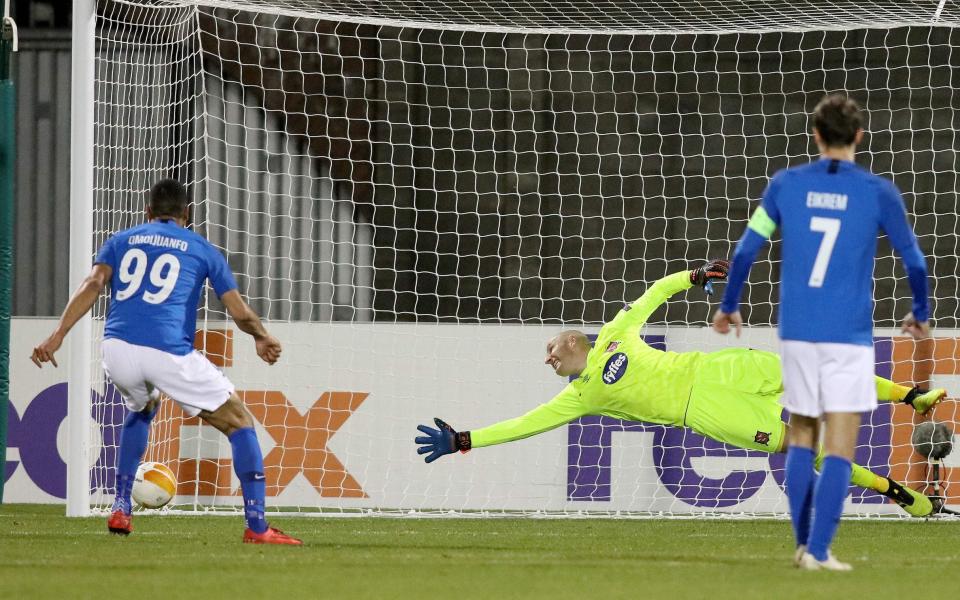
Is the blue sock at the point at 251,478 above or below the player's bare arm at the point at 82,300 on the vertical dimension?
below

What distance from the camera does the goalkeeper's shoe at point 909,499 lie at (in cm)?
754

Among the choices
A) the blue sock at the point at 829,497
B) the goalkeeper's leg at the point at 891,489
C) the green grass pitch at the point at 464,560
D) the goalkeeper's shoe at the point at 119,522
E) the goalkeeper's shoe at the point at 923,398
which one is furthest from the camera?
the goalkeeper's leg at the point at 891,489

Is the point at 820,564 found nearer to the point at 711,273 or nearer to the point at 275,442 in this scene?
the point at 711,273

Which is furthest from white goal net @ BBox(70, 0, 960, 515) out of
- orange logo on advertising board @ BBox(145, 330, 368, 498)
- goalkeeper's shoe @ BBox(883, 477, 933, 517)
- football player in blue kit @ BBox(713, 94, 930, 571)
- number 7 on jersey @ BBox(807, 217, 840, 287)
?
number 7 on jersey @ BBox(807, 217, 840, 287)

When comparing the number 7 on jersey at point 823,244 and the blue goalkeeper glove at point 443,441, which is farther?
the blue goalkeeper glove at point 443,441

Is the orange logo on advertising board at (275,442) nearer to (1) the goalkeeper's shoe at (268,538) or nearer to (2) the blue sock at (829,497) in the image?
(1) the goalkeeper's shoe at (268,538)

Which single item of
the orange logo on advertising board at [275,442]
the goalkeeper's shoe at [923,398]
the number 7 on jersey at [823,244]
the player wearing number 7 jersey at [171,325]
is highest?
→ the number 7 on jersey at [823,244]

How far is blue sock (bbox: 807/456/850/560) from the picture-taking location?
4.66m

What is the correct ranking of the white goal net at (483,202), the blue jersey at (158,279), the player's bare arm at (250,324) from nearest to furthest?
the player's bare arm at (250,324), the blue jersey at (158,279), the white goal net at (483,202)

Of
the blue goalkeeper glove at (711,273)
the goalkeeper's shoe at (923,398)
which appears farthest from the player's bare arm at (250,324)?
the goalkeeper's shoe at (923,398)

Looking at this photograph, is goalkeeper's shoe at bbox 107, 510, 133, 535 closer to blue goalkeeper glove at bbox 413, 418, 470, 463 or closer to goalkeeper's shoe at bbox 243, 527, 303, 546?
goalkeeper's shoe at bbox 243, 527, 303, 546

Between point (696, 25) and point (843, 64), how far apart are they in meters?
2.44

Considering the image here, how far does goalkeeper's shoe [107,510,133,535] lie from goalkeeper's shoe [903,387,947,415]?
395cm

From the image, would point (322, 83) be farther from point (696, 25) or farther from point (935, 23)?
point (935, 23)
